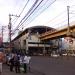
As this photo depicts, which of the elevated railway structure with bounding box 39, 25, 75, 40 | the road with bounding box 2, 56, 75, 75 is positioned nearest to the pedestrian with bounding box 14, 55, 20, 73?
the road with bounding box 2, 56, 75, 75

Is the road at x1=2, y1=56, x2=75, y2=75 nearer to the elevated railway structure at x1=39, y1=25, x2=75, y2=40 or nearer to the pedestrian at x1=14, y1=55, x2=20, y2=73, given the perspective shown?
the pedestrian at x1=14, y1=55, x2=20, y2=73

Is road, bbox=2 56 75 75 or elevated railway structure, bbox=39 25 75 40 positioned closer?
road, bbox=2 56 75 75

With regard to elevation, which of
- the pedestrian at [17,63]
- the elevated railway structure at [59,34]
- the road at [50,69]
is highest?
the elevated railway structure at [59,34]

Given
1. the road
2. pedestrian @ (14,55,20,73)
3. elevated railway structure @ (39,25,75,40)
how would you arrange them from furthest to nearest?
1. elevated railway structure @ (39,25,75,40)
2. pedestrian @ (14,55,20,73)
3. the road

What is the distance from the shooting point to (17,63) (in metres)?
25.9

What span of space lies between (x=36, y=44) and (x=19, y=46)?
7.92m

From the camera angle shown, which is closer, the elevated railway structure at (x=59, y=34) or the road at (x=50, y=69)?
the road at (x=50, y=69)

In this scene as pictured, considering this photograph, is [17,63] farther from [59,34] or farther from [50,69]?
[59,34]

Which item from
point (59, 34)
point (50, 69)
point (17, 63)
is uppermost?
point (59, 34)

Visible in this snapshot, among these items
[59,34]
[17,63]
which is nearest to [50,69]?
[17,63]

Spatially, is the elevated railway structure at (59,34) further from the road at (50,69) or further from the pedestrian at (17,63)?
the pedestrian at (17,63)

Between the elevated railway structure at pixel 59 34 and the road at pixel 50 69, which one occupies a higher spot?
the elevated railway structure at pixel 59 34

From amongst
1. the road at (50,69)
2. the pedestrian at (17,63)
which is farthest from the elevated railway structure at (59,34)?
the pedestrian at (17,63)

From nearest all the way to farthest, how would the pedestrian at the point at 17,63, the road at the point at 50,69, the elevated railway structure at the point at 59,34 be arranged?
the road at the point at 50,69
the pedestrian at the point at 17,63
the elevated railway structure at the point at 59,34
